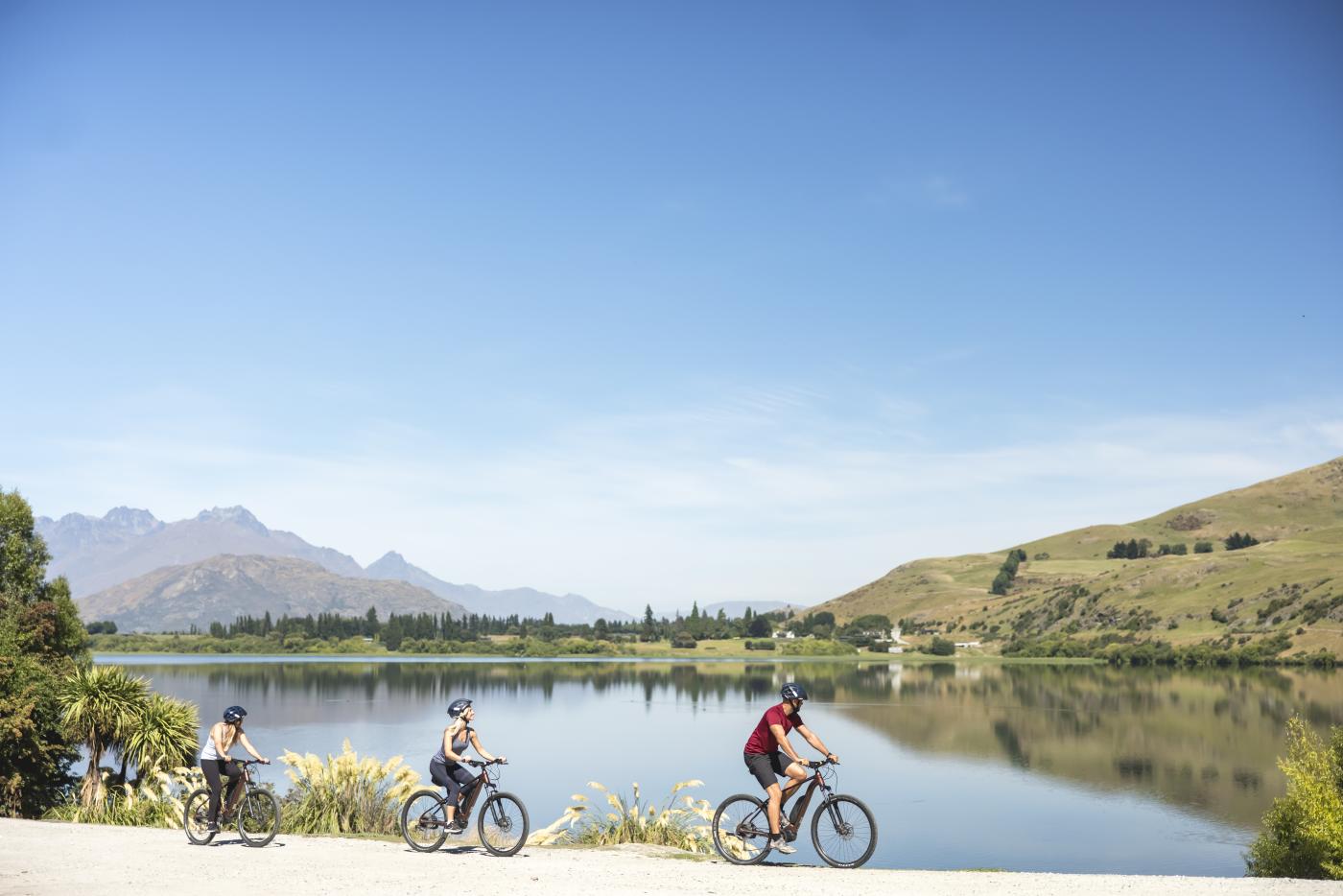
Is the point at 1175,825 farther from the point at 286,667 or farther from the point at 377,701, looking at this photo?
the point at 286,667

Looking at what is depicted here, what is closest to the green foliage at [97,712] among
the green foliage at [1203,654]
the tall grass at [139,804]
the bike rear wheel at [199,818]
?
the tall grass at [139,804]

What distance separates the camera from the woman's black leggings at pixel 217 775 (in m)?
17.9

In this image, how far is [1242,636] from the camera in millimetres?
167000

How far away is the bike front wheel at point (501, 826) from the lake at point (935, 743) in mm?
12769

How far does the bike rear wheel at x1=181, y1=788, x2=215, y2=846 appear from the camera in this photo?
703 inches

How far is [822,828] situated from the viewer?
16.9 meters

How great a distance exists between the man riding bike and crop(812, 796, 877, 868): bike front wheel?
56 cm

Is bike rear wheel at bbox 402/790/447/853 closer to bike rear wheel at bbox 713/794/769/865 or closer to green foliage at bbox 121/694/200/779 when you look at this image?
bike rear wheel at bbox 713/794/769/865

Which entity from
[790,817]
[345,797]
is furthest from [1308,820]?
[345,797]

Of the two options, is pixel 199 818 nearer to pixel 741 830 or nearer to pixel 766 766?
pixel 741 830

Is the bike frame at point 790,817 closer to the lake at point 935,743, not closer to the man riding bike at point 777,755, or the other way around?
the man riding bike at point 777,755

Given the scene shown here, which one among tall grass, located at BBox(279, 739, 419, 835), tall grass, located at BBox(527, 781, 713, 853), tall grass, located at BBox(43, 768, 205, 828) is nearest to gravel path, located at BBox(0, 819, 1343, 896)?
tall grass, located at BBox(527, 781, 713, 853)

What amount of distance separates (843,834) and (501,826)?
564 centimetres

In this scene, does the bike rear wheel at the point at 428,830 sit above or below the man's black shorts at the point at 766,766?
below
